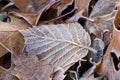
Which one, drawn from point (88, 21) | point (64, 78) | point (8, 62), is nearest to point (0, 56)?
point (8, 62)

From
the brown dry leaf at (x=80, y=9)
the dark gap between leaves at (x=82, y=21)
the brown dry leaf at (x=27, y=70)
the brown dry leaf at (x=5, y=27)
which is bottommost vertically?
the brown dry leaf at (x=27, y=70)

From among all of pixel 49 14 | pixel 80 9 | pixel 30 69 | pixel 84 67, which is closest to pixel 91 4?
pixel 80 9

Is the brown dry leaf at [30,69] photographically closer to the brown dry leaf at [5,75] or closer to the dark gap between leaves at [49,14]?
the brown dry leaf at [5,75]

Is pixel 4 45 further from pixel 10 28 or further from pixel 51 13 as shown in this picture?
pixel 51 13

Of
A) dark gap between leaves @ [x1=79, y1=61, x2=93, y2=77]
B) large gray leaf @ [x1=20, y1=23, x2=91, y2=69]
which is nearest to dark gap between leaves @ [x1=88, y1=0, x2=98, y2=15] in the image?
large gray leaf @ [x1=20, y1=23, x2=91, y2=69]

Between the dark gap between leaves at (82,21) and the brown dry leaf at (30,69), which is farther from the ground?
the dark gap between leaves at (82,21)

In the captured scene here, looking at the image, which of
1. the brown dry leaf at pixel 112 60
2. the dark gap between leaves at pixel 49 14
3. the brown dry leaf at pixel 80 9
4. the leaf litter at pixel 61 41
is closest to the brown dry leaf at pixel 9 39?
the leaf litter at pixel 61 41
